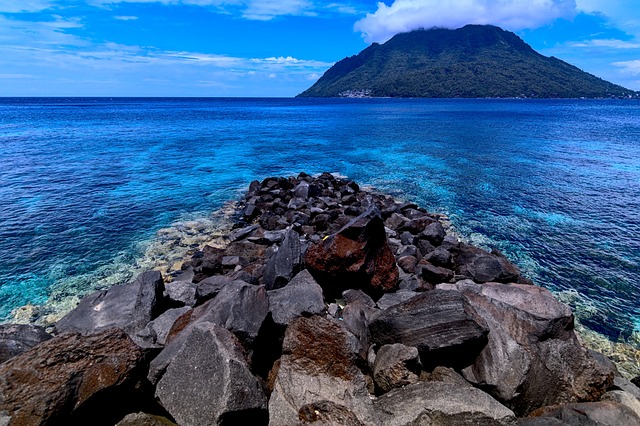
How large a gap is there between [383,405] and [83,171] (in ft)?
113

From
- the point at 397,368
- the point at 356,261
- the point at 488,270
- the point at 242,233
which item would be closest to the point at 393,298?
the point at 356,261

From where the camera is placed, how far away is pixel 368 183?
29906 mm

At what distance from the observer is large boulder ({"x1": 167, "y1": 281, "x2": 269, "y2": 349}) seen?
8.07 meters

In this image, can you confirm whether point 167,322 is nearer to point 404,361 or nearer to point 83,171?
point 404,361

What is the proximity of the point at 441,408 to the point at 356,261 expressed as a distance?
5.78m

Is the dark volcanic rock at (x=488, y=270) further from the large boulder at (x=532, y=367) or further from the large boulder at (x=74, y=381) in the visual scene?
the large boulder at (x=74, y=381)

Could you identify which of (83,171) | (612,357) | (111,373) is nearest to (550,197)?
(612,357)

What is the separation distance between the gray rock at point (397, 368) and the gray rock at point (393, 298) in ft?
10.3

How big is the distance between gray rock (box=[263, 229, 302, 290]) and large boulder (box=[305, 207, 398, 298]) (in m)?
0.42

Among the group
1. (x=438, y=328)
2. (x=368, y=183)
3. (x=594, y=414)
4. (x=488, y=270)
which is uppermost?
(x=438, y=328)

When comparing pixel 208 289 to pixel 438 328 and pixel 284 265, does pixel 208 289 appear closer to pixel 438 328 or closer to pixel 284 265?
pixel 284 265

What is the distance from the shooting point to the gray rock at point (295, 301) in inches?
361

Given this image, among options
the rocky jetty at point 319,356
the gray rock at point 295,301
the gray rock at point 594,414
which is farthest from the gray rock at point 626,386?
the gray rock at point 295,301

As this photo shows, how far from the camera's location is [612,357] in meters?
10.5
